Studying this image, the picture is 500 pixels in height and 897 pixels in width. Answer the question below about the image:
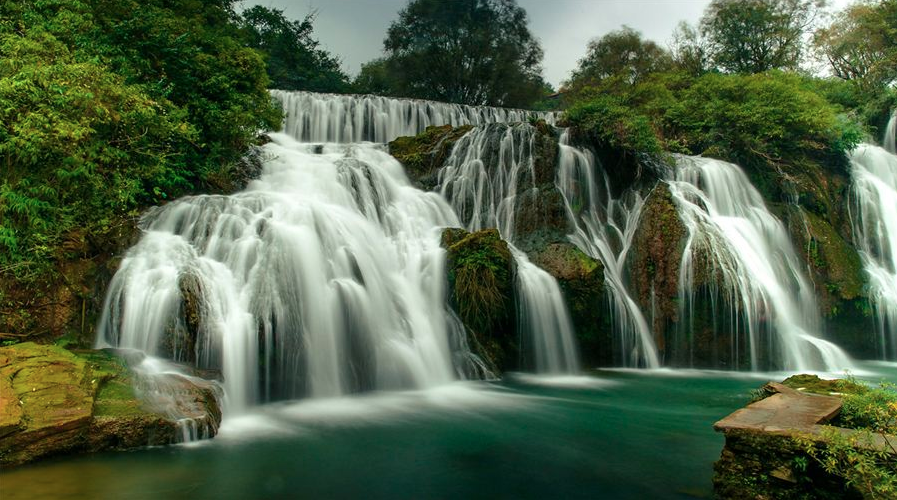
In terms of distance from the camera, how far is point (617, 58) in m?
30.6

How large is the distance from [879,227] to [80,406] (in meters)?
19.0

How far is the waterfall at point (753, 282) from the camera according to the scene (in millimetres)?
11125

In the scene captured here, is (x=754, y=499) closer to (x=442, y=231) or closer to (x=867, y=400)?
(x=867, y=400)

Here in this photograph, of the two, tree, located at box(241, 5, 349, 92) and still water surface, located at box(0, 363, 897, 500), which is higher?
tree, located at box(241, 5, 349, 92)

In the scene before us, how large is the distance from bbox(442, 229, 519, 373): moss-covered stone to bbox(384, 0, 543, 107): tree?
983 inches

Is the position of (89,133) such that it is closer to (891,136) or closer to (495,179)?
(495,179)

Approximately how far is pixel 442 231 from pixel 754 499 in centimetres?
802

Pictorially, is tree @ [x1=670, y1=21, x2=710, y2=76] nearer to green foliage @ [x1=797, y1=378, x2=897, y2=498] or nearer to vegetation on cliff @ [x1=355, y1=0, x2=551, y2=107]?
vegetation on cliff @ [x1=355, y1=0, x2=551, y2=107]

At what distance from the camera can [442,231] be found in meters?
11.4

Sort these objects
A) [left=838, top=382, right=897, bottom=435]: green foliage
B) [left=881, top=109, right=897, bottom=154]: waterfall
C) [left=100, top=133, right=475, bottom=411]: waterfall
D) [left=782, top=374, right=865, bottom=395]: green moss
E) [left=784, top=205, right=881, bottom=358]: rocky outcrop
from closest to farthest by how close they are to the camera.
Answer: [left=838, top=382, right=897, bottom=435]: green foliage < [left=782, top=374, right=865, bottom=395]: green moss < [left=100, top=133, right=475, bottom=411]: waterfall < [left=784, top=205, right=881, bottom=358]: rocky outcrop < [left=881, top=109, right=897, bottom=154]: waterfall

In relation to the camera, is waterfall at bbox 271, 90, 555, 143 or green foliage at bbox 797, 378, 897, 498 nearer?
green foliage at bbox 797, 378, 897, 498

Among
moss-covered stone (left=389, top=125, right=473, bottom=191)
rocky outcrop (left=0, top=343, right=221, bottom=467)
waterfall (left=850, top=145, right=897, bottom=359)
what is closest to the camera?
rocky outcrop (left=0, top=343, right=221, bottom=467)

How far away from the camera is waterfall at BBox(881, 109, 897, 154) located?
20.4m

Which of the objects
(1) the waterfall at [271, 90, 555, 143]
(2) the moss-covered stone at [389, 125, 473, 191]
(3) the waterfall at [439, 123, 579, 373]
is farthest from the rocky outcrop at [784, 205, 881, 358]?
(1) the waterfall at [271, 90, 555, 143]
